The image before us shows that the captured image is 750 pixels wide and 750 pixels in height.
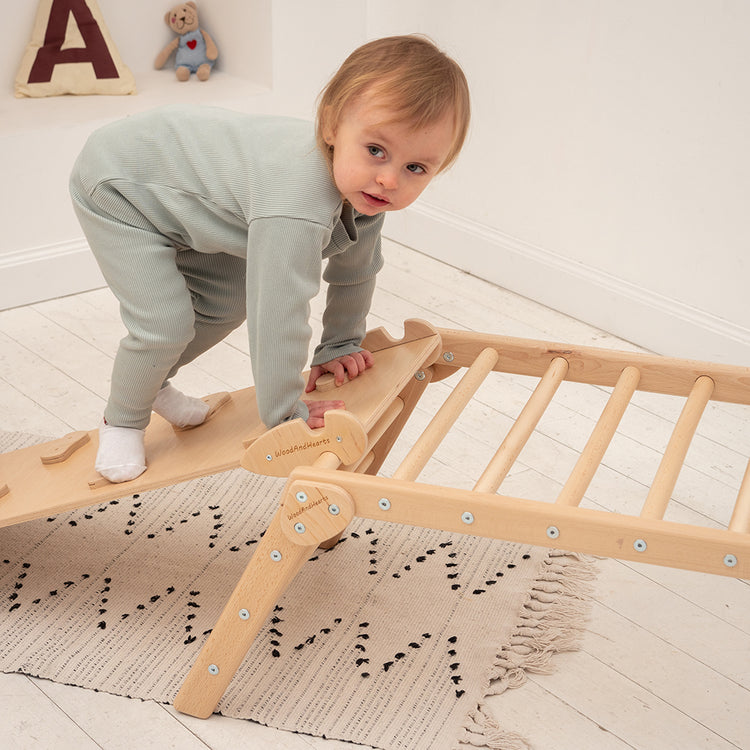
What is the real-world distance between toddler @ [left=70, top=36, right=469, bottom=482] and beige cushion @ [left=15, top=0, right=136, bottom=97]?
4.08 feet

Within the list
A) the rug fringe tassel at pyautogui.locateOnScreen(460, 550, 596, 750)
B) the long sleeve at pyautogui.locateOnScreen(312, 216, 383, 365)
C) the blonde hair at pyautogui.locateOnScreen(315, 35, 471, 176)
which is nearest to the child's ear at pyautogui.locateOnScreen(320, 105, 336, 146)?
the blonde hair at pyautogui.locateOnScreen(315, 35, 471, 176)

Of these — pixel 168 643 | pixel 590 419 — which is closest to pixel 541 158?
pixel 590 419

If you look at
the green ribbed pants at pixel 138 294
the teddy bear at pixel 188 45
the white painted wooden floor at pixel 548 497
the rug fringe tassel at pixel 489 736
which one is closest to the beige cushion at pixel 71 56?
the teddy bear at pixel 188 45

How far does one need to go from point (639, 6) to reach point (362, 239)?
1036 mm

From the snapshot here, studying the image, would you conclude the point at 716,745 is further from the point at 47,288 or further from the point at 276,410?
the point at 47,288

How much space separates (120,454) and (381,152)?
0.54 m

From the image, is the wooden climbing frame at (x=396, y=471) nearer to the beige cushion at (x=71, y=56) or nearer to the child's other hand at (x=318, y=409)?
the child's other hand at (x=318, y=409)

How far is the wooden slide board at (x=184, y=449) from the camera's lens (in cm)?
131

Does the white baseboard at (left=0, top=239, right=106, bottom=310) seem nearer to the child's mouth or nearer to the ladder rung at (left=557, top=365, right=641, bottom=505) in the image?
the child's mouth

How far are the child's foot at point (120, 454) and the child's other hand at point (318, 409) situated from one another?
242 millimetres

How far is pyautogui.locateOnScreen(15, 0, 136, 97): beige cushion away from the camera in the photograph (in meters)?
2.41

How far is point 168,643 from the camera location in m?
1.37

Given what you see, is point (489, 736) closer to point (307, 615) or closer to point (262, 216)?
point (307, 615)

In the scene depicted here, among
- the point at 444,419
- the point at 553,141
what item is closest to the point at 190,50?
the point at 553,141
